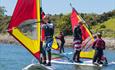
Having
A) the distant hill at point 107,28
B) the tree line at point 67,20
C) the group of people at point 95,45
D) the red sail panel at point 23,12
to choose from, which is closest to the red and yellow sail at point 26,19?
the red sail panel at point 23,12

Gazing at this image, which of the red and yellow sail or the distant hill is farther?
the distant hill

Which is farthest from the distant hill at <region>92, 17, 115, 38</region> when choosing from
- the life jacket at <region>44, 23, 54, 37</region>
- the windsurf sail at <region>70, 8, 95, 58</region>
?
the life jacket at <region>44, 23, 54, 37</region>

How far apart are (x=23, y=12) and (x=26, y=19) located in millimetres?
371

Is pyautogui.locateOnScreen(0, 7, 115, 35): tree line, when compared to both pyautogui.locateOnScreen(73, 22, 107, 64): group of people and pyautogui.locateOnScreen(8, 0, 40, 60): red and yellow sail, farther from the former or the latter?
pyautogui.locateOnScreen(8, 0, 40, 60): red and yellow sail

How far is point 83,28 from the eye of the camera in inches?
1145

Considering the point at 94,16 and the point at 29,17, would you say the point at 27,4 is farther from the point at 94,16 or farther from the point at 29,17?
the point at 94,16

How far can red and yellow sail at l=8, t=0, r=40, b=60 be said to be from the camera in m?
20.3

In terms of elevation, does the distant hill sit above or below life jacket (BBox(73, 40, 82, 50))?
below

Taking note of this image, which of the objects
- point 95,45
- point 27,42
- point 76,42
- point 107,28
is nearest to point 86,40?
point 76,42

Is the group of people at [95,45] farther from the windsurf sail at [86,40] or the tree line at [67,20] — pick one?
the tree line at [67,20]

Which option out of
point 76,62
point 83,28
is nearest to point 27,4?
point 76,62

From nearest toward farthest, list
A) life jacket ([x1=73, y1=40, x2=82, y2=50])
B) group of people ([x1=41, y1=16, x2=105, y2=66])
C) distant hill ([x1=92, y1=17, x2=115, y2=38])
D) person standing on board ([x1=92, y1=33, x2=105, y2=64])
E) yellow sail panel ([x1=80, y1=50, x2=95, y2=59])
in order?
group of people ([x1=41, y1=16, x2=105, y2=66]) < person standing on board ([x1=92, y1=33, x2=105, y2=64]) < life jacket ([x1=73, y1=40, x2=82, y2=50]) < yellow sail panel ([x1=80, y1=50, x2=95, y2=59]) < distant hill ([x1=92, y1=17, x2=115, y2=38])

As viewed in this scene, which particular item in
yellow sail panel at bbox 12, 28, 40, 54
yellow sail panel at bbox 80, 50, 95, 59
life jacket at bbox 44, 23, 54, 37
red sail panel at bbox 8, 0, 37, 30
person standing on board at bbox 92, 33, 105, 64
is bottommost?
yellow sail panel at bbox 80, 50, 95, 59

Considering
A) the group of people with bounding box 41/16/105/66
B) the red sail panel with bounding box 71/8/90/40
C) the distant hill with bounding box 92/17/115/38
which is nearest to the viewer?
the group of people with bounding box 41/16/105/66
